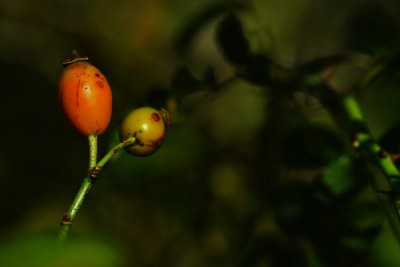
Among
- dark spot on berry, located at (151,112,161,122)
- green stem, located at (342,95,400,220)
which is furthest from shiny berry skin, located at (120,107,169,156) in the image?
green stem, located at (342,95,400,220)

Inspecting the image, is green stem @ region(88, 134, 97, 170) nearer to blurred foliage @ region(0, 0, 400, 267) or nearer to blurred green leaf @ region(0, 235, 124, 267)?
blurred foliage @ region(0, 0, 400, 267)

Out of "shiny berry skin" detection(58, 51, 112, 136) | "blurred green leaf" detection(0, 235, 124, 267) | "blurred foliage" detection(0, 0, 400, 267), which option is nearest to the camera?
"blurred green leaf" detection(0, 235, 124, 267)

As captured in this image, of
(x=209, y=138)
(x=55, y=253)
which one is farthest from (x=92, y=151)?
(x=209, y=138)

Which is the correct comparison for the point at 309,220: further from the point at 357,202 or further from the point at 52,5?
the point at 52,5

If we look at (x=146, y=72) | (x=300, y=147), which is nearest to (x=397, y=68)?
(x=300, y=147)

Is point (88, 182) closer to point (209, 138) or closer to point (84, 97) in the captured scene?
point (84, 97)

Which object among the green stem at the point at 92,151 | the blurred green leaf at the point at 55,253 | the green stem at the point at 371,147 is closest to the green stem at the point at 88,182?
the green stem at the point at 92,151
